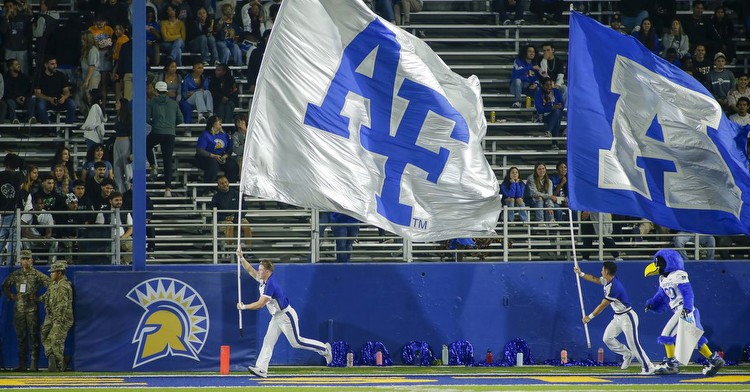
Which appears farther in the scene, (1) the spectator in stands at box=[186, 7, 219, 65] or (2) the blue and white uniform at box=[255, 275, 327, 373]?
(1) the spectator in stands at box=[186, 7, 219, 65]

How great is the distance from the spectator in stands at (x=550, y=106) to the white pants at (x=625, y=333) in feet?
15.6

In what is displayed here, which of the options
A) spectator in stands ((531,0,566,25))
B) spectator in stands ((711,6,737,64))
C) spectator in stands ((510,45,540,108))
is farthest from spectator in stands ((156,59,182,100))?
spectator in stands ((711,6,737,64))

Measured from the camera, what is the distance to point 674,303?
55.7ft

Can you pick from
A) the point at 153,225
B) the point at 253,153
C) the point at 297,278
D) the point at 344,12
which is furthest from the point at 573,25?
the point at 153,225

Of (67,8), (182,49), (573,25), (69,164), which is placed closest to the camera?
(573,25)

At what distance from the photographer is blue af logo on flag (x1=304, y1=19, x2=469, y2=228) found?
15258 mm

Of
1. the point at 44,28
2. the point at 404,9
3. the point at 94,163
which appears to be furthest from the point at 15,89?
the point at 404,9

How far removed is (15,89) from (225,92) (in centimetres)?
388

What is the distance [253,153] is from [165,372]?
12.7 feet

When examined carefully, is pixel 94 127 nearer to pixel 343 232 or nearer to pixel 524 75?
pixel 343 232

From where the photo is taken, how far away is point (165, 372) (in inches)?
675

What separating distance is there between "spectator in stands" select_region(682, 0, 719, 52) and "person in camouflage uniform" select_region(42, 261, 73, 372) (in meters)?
12.8

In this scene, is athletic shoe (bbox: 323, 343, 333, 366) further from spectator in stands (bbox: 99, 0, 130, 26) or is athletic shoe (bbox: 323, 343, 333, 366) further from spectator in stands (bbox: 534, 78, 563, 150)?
spectator in stands (bbox: 99, 0, 130, 26)

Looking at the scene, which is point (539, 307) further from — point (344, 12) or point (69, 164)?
point (69, 164)
